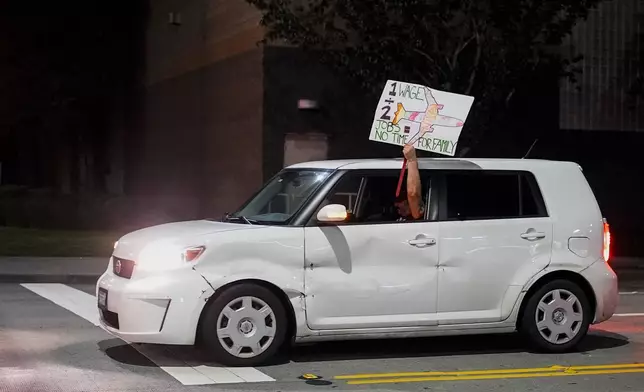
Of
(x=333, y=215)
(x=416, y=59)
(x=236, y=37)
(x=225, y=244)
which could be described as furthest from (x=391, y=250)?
(x=236, y=37)

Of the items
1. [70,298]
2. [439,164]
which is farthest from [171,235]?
[70,298]

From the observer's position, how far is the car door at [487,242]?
27.9 ft

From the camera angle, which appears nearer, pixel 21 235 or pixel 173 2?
pixel 21 235

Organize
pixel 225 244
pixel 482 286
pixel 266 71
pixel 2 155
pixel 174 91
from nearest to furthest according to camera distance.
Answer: pixel 225 244 < pixel 482 286 < pixel 266 71 < pixel 174 91 < pixel 2 155

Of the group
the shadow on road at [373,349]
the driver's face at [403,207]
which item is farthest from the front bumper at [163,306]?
the driver's face at [403,207]

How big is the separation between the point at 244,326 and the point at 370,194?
1726mm

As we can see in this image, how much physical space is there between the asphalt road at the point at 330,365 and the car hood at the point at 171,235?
101 centimetres

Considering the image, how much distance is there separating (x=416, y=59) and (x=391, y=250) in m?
Answer: 10.3

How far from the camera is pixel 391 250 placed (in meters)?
8.34

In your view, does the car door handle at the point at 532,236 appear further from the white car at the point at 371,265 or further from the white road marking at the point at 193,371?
the white road marking at the point at 193,371

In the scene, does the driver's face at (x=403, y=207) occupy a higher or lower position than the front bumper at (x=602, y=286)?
higher

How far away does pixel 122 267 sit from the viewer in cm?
815

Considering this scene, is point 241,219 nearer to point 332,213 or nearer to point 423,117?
point 332,213

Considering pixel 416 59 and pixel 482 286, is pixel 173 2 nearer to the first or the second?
pixel 416 59
